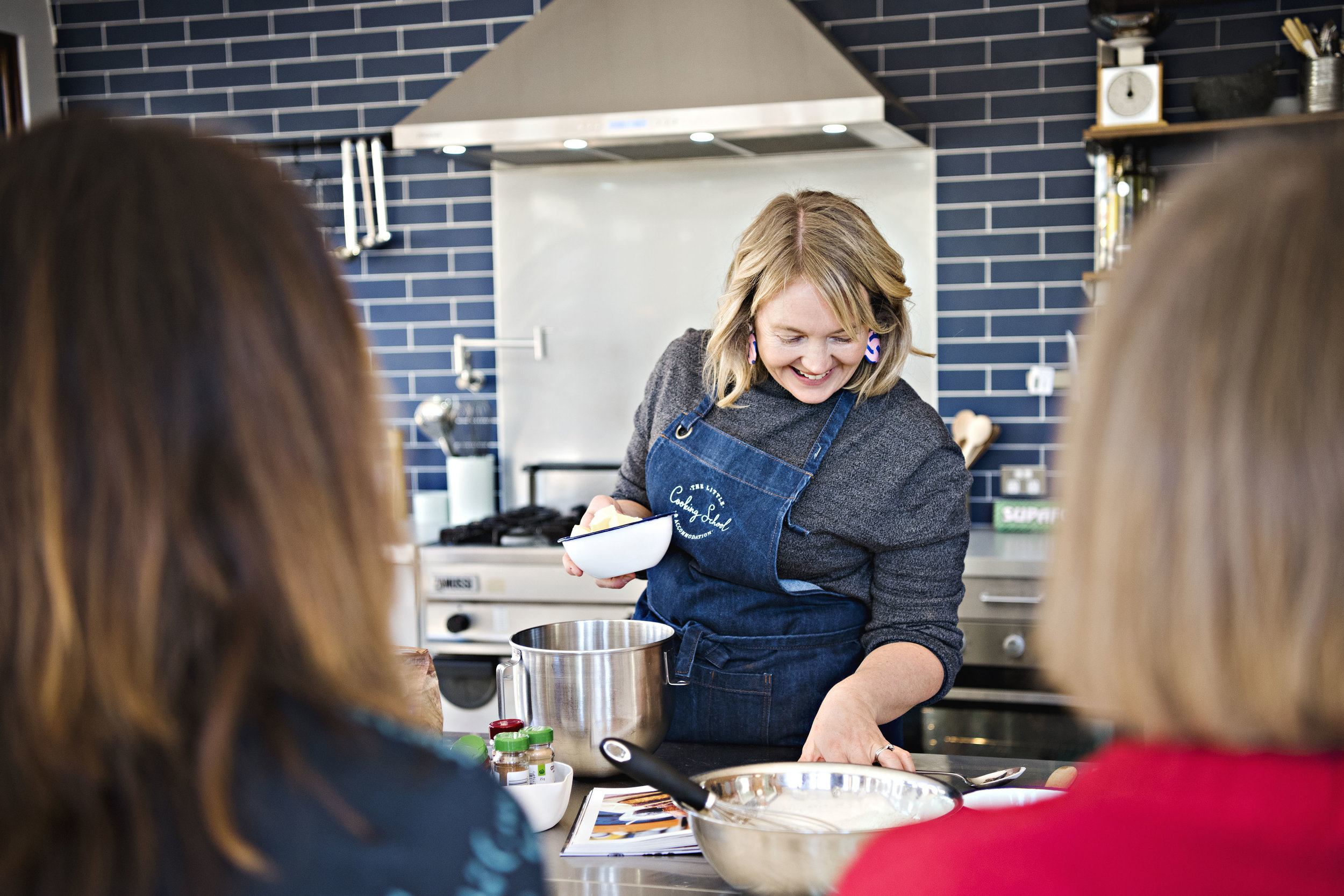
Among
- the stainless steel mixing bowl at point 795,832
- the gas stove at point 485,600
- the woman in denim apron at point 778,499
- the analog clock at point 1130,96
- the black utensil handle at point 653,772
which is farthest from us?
the gas stove at point 485,600

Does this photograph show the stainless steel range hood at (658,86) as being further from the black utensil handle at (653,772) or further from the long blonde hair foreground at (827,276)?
the black utensil handle at (653,772)

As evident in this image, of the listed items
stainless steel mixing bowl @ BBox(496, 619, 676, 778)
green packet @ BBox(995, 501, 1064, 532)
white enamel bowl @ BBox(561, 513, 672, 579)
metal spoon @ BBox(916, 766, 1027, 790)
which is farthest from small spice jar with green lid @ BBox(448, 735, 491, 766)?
green packet @ BBox(995, 501, 1064, 532)

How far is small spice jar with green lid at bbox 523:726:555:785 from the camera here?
1.35 metres

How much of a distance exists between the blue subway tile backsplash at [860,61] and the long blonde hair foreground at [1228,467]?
9.37 feet

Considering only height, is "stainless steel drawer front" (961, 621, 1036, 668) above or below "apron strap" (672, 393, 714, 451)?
below

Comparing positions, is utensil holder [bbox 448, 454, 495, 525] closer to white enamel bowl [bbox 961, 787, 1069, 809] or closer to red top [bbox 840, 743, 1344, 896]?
white enamel bowl [bbox 961, 787, 1069, 809]

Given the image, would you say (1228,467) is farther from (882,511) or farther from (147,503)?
(882,511)

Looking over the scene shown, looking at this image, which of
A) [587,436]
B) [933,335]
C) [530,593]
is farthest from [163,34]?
[933,335]

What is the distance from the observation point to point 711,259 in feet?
11.8

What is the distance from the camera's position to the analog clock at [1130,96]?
9.80ft

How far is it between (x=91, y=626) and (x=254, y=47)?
3.83 metres

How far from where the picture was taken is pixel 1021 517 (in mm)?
3230

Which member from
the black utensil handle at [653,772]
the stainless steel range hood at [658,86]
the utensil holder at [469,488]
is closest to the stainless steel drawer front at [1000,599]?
the stainless steel range hood at [658,86]

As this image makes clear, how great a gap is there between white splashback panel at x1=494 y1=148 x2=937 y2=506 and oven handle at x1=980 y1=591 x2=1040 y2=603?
0.97 m
